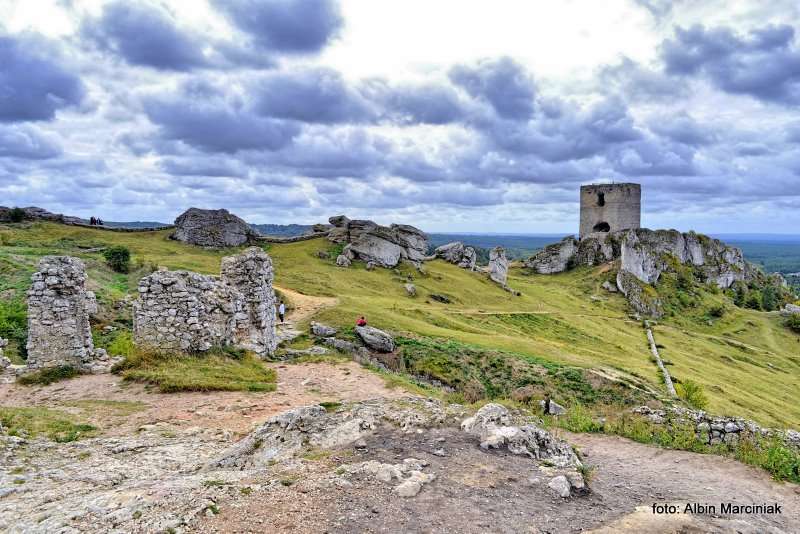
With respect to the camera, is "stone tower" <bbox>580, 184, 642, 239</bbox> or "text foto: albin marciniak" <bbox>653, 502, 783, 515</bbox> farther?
"stone tower" <bbox>580, 184, 642, 239</bbox>

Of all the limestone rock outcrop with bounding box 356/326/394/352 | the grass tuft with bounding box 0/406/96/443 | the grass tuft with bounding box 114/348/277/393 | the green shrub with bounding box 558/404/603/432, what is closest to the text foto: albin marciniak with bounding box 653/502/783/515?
the green shrub with bounding box 558/404/603/432

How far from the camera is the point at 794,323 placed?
6662 cm

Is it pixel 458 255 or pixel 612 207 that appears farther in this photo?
pixel 612 207

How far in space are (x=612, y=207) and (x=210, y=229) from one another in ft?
211

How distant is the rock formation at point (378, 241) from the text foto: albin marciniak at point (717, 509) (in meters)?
41.2

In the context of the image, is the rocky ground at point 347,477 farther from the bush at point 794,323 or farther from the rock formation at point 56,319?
the bush at point 794,323

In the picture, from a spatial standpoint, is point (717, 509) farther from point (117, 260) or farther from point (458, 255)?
point (458, 255)

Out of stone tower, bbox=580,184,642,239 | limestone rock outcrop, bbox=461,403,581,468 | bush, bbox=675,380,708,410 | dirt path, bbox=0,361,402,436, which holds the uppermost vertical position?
stone tower, bbox=580,184,642,239

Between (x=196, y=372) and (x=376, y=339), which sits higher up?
(x=196, y=372)

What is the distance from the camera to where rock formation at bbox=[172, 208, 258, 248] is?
51.0 metres

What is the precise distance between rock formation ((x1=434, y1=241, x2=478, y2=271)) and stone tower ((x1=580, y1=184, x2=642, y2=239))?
32.8 meters

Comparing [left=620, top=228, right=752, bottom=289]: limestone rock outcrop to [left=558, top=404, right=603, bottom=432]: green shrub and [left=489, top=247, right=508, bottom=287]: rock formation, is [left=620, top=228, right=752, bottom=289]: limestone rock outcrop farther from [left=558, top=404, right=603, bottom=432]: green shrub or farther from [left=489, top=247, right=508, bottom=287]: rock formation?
[left=558, top=404, right=603, bottom=432]: green shrub

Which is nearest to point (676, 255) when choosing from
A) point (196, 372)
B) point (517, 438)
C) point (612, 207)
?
point (612, 207)

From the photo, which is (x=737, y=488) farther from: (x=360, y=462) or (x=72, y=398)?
(x=72, y=398)
